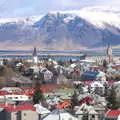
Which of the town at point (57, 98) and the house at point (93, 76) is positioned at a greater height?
the town at point (57, 98)

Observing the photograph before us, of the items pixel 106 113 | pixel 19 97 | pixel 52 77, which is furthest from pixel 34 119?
pixel 52 77

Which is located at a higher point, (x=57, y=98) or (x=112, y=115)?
(x=112, y=115)

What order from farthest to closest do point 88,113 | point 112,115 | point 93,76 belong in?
1. point 93,76
2. point 88,113
3. point 112,115

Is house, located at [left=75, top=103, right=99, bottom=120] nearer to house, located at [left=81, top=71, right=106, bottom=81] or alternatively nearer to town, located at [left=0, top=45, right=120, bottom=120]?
town, located at [left=0, top=45, right=120, bottom=120]

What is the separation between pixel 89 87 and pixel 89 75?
49.1ft

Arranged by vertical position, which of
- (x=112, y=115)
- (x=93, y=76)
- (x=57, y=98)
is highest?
(x=112, y=115)

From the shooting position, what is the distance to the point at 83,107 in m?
29.0

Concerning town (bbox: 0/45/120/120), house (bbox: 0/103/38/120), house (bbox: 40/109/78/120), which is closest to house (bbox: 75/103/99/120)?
town (bbox: 0/45/120/120)

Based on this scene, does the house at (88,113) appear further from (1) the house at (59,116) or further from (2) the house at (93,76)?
(2) the house at (93,76)

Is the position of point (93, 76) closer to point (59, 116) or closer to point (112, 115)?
point (112, 115)

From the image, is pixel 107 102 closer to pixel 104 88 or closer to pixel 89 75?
pixel 104 88

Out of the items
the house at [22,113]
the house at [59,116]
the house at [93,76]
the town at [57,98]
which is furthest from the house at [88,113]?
the house at [93,76]

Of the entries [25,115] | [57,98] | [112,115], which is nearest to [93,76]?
[57,98]

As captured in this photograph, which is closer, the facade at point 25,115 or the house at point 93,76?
the facade at point 25,115
